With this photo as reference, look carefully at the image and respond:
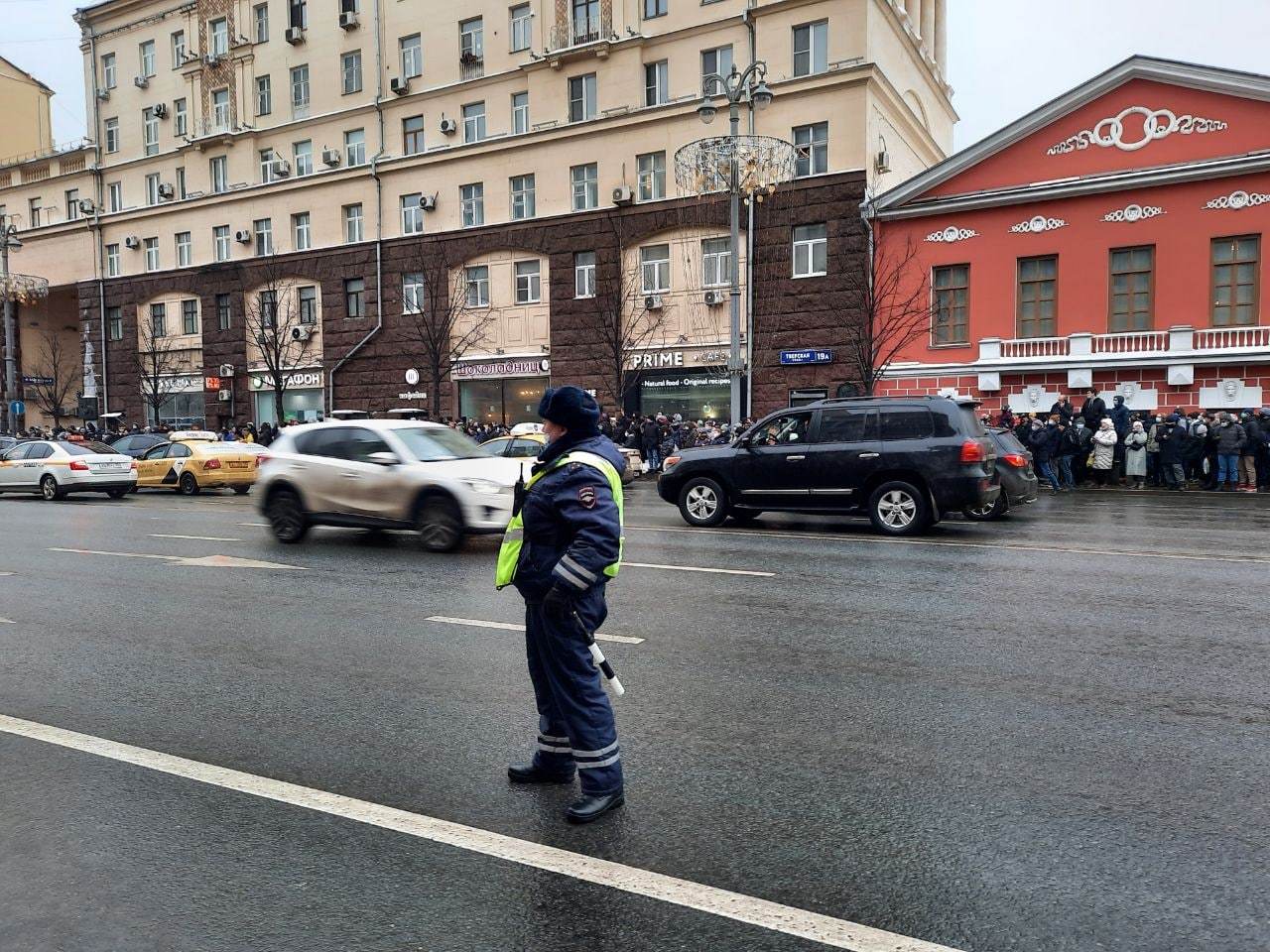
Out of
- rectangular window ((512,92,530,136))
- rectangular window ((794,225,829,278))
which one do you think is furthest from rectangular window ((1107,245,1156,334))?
rectangular window ((512,92,530,136))

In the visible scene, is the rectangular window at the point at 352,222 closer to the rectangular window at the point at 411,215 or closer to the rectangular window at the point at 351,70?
the rectangular window at the point at 411,215

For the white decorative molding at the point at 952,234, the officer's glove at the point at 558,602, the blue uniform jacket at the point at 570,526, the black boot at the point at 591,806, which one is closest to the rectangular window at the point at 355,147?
the white decorative molding at the point at 952,234

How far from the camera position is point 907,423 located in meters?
12.8

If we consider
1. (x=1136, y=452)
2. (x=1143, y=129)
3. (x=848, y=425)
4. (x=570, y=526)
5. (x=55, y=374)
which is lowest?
(x=1136, y=452)

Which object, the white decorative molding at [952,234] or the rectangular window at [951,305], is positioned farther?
the rectangular window at [951,305]

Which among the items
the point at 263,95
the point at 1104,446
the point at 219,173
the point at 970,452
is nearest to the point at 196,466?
the point at 970,452

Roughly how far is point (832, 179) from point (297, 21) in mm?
25253

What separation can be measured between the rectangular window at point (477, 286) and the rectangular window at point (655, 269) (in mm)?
6583

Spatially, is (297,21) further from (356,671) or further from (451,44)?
(356,671)

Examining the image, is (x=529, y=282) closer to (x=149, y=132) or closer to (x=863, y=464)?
(x=149, y=132)

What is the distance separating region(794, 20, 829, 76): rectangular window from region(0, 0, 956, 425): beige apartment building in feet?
0.19

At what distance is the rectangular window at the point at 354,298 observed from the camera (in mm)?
38781

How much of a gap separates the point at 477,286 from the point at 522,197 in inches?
143

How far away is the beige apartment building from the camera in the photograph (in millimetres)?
29984
